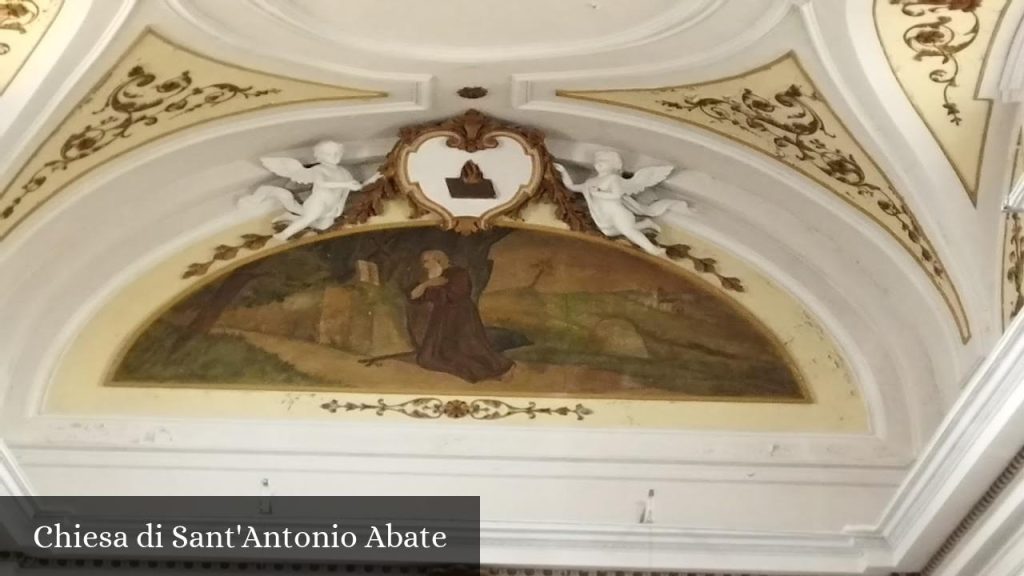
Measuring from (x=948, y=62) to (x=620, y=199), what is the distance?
259 centimetres

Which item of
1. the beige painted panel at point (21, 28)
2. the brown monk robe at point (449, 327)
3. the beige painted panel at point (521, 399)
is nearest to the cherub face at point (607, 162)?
the beige painted panel at point (521, 399)

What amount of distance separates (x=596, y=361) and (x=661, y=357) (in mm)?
442

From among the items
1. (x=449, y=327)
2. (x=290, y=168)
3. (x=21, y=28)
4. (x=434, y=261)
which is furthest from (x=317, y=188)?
(x=21, y=28)

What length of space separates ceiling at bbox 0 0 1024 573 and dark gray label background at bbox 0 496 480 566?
0.33 ft

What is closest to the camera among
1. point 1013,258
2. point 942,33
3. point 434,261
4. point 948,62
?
point 942,33

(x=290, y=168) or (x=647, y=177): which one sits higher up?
(x=290, y=168)

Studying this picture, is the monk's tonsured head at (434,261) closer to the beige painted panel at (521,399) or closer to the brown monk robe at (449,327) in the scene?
the brown monk robe at (449,327)

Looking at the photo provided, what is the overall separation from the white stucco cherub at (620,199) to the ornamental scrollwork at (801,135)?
0.62 m

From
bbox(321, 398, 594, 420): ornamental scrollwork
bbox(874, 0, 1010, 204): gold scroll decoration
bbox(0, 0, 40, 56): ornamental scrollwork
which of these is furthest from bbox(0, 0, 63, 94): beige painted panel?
bbox(874, 0, 1010, 204): gold scroll decoration

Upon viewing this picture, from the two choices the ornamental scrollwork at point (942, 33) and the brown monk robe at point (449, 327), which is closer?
the ornamental scrollwork at point (942, 33)

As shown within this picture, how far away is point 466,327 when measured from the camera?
934 centimetres

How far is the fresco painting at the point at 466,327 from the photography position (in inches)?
359

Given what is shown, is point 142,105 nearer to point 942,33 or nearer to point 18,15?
point 18,15

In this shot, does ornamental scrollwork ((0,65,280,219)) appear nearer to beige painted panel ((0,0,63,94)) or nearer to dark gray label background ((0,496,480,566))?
beige painted panel ((0,0,63,94))
